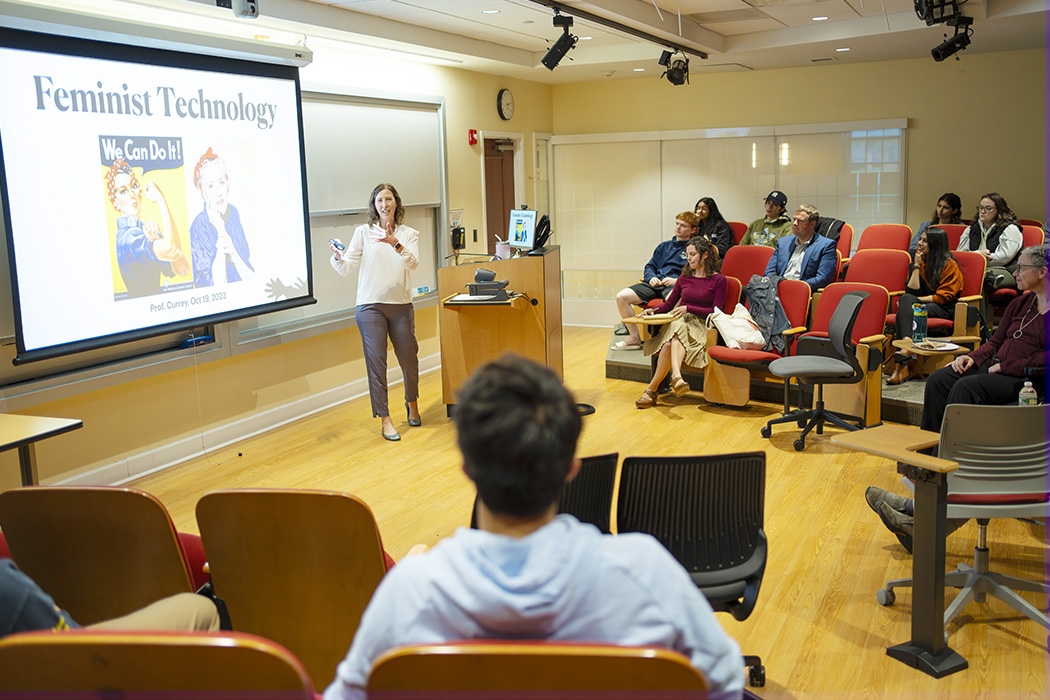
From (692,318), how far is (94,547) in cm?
498

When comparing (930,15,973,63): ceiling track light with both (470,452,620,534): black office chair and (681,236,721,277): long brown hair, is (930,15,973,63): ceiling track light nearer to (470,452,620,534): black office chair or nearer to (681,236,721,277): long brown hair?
(681,236,721,277): long brown hair

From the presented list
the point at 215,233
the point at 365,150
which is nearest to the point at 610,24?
the point at 365,150

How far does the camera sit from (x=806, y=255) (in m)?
7.05

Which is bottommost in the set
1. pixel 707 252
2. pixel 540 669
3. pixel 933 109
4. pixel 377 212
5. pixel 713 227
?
pixel 540 669

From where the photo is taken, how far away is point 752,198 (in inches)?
400

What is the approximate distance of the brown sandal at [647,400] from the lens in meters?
6.72

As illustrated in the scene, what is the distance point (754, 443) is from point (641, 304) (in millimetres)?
2704

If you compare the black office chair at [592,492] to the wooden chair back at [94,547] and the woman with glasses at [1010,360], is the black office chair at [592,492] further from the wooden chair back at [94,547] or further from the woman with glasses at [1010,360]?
the woman with glasses at [1010,360]

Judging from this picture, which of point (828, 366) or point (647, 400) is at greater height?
point (828, 366)

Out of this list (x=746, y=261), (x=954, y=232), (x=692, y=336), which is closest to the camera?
(x=692, y=336)

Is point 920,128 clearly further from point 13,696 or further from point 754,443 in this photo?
point 13,696

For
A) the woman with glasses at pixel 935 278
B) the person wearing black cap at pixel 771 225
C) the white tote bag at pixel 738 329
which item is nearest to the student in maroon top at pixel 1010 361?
the white tote bag at pixel 738 329

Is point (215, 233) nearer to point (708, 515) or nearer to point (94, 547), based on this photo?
point (94, 547)

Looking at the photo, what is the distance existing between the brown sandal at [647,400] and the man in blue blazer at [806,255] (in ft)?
4.58
